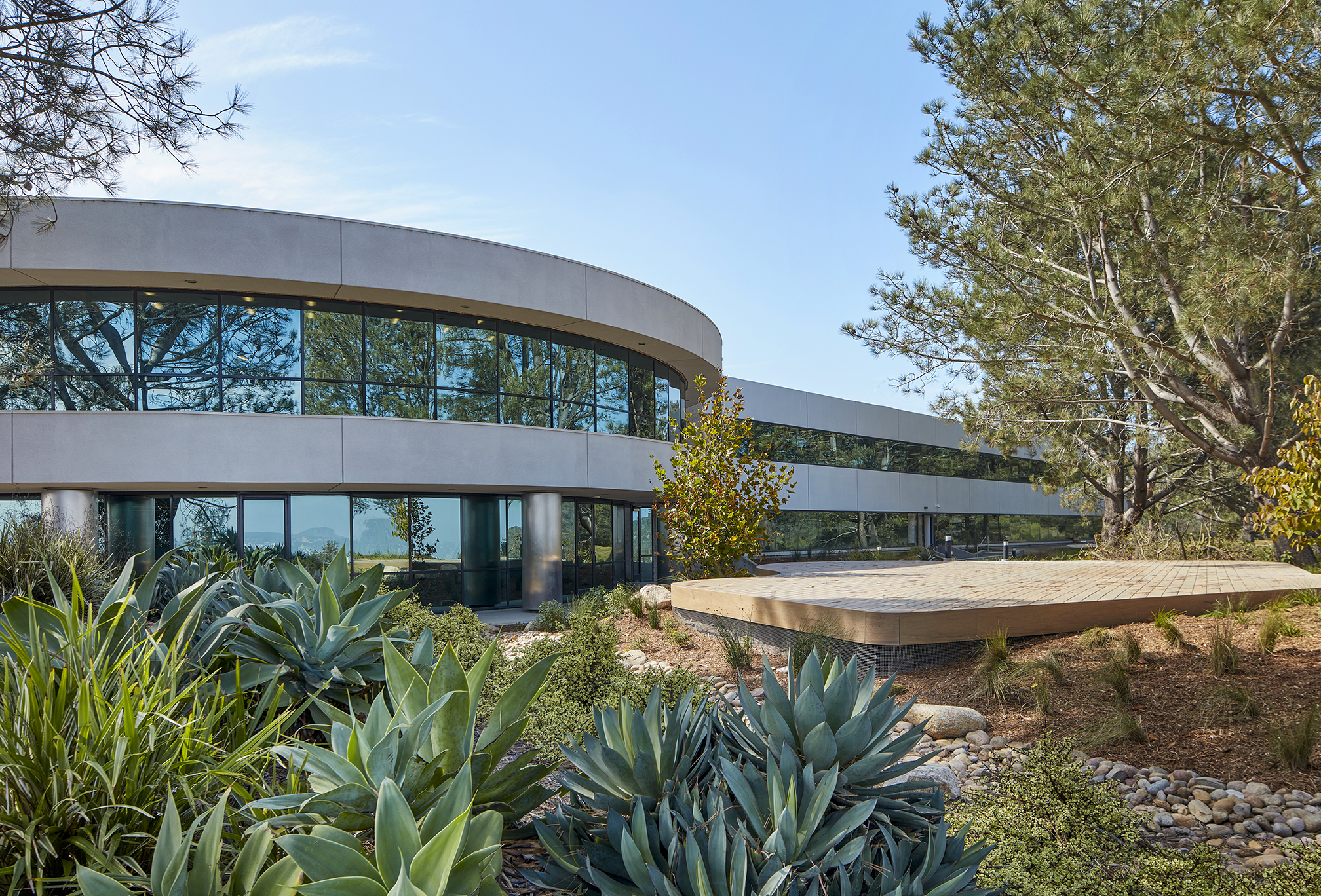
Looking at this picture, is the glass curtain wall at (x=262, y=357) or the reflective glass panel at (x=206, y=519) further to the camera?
the reflective glass panel at (x=206, y=519)

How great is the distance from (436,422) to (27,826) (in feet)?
46.3

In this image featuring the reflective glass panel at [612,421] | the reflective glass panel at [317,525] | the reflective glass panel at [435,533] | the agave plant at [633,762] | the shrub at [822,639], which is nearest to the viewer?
the agave plant at [633,762]

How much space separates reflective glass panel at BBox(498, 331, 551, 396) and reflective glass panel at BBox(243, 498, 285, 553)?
547 centimetres

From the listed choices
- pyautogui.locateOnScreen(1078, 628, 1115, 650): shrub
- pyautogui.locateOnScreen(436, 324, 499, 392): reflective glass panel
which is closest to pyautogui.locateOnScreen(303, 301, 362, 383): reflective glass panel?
pyautogui.locateOnScreen(436, 324, 499, 392): reflective glass panel

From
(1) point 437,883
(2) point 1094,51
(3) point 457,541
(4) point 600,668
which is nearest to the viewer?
(1) point 437,883

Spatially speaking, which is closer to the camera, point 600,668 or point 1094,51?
point 600,668

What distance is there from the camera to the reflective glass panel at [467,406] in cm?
1666

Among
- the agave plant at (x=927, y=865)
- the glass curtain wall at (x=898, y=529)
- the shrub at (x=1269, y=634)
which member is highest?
the agave plant at (x=927, y=865)

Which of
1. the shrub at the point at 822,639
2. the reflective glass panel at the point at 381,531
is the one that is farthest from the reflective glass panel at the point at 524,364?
the shrub at the point at 822,639

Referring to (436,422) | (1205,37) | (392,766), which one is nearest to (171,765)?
(392,766)

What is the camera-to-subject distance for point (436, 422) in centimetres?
1603

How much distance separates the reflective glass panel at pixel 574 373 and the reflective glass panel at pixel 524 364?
268mm

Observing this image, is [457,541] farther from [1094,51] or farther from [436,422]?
[1094,51]

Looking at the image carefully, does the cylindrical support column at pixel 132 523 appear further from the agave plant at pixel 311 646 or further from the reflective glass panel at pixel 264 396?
the agave plant at pixel 311 646
